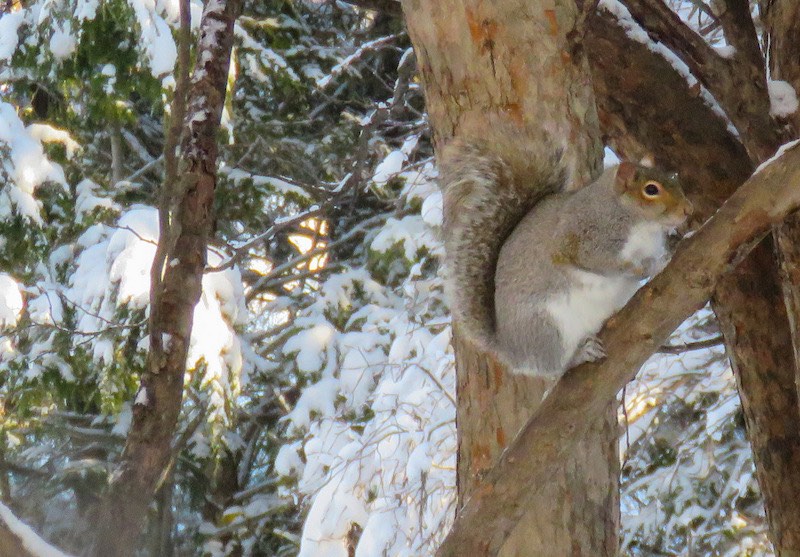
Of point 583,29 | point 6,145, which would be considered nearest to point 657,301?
point 583,29

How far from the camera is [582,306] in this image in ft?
4.79

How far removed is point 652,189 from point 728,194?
14.4 inches

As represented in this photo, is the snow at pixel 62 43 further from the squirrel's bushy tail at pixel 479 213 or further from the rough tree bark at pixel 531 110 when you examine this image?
the squirrel's bushy tail at pixel 479 213

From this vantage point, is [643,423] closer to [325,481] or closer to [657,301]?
[325,481]

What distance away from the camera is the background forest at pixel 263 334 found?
2799 mm

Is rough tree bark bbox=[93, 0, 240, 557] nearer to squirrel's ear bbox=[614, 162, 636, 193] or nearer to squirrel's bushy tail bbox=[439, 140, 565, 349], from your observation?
squirrel's bushy tail bbox=[439, 140, 565, 349]

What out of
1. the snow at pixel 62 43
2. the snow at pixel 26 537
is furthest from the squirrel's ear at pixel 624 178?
the snow at pixel 62 43

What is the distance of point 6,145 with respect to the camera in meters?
2.96

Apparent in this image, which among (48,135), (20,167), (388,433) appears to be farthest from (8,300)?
(388,433)

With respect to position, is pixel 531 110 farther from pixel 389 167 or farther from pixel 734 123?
pixel 389 167

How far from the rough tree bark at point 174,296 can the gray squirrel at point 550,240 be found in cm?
52

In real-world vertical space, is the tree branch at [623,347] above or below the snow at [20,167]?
below

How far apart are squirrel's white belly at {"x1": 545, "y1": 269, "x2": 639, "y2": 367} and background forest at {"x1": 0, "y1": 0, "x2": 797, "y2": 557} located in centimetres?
41

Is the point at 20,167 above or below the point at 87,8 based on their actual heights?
below
